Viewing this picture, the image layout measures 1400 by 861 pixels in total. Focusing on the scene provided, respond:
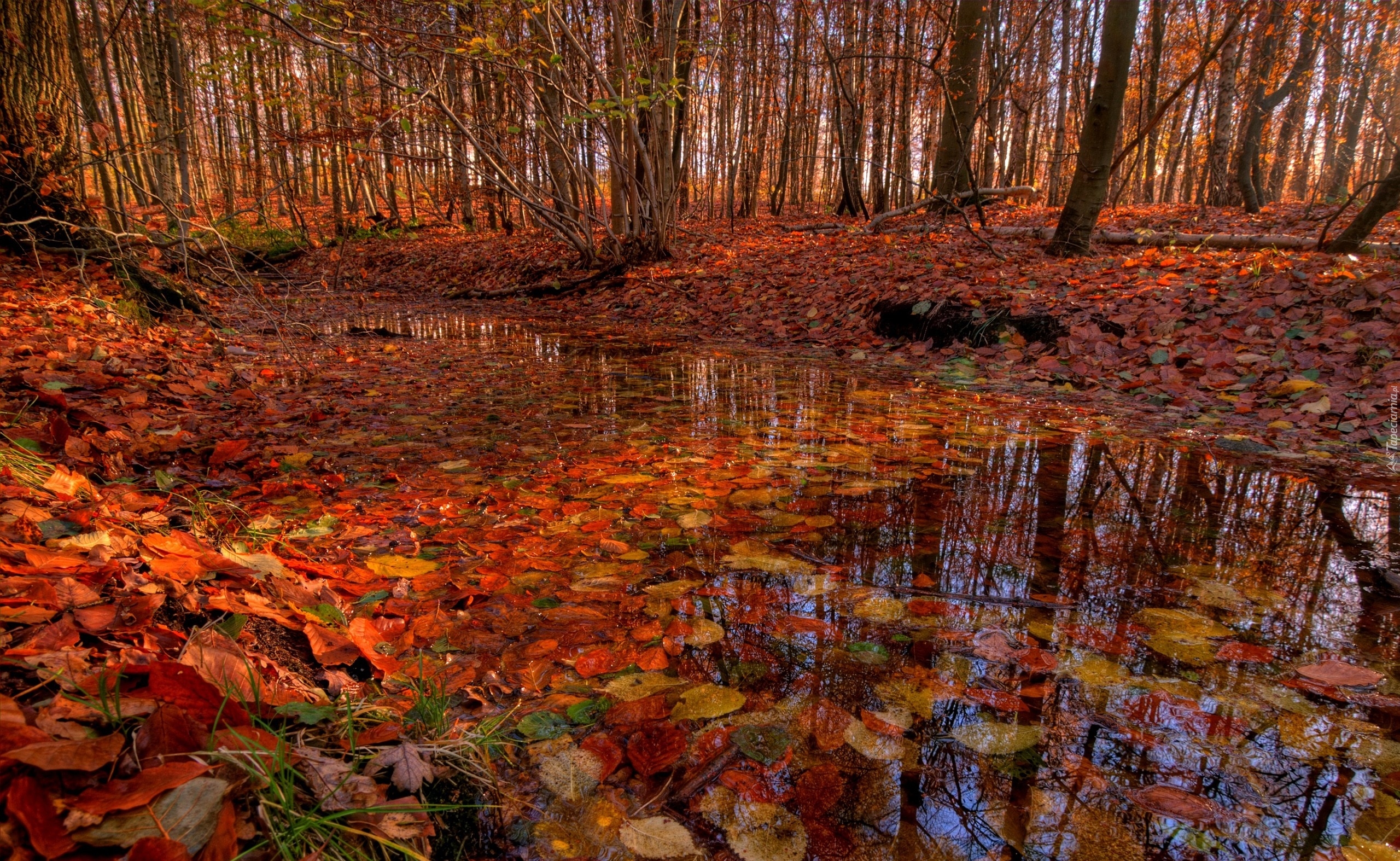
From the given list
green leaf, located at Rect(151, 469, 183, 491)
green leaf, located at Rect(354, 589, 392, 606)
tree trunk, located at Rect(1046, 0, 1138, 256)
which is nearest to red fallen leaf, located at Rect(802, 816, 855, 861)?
green leaf, located at Rect(354, 589, 392, 606)

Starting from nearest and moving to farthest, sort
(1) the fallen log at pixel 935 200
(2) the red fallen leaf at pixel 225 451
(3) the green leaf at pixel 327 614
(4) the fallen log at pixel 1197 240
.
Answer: (3) the green leaf at pixel 327 614 < (2) the red fallen leaf at pixel 225 451 < (4) the fallen log at pixel 1197 240 < (1) the fallen log at pixel 935 200

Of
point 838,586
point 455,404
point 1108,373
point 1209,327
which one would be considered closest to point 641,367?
point 455,404

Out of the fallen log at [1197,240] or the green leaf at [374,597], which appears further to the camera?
the fallen log at [1197,240]

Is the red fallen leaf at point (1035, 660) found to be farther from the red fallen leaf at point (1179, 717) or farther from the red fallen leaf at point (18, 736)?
the red fallen leaf at point (18, 736)

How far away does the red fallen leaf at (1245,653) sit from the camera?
4.73ft

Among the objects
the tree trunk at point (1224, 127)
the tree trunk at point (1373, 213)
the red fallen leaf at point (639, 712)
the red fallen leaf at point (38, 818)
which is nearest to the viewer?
the red fallen leaf at point (38, 818)

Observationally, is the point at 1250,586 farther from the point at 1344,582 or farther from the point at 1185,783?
the point at 1185,783

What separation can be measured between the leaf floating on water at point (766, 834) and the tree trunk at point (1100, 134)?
7199mm

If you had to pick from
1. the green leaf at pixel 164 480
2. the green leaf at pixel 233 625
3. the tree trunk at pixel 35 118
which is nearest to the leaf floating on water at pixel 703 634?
the green leaf at pixel 233 625

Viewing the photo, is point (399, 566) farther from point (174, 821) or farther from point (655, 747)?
point (174, 821)

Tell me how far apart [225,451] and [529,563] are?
4.88 feet

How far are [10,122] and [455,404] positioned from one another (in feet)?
14.4

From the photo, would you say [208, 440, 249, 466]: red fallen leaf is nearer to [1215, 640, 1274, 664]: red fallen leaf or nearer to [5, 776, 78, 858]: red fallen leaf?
[5, 776, 78, 858]: red fallen leaf

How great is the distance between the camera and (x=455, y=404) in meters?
3.82
